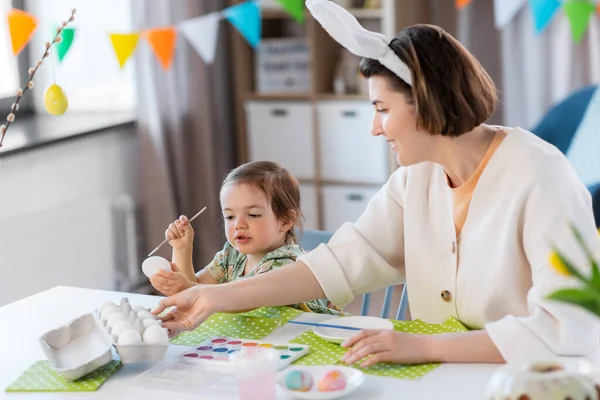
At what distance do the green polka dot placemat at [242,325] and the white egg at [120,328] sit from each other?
144mm

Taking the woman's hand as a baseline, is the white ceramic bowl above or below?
below

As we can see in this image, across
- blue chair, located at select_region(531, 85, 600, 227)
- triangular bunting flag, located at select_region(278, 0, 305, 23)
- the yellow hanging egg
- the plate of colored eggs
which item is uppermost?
triangular bunting flag, located at select_region(278, 0, 305, 23)

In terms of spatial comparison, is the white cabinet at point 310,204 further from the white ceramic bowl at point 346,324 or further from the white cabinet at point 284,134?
the white ceramic bowl at point 346,324

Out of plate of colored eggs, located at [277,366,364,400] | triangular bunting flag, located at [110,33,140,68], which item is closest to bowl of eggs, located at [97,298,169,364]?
plate of colored eggs, located at [277,366,364,400]

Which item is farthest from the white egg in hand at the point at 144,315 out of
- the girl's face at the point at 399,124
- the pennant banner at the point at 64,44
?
the pennant banner at the point at 64,44

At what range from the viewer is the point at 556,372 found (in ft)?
3.87

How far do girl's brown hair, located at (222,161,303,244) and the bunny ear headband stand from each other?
1.60 feet

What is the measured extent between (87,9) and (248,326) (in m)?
2.48

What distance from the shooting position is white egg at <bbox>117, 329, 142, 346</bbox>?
1.62 meters

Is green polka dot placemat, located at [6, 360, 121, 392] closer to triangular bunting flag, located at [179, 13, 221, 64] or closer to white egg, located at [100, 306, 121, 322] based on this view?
white egg, located at [100, 306, 121, 322]

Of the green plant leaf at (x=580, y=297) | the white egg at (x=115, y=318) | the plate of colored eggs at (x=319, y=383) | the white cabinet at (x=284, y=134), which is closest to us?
the green plant leaf at (x=580, y=297)

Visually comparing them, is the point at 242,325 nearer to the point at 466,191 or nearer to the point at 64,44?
the point at 466,191

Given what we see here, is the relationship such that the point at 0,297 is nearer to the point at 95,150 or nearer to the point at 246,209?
the point at 95,150

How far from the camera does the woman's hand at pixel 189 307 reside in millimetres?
1817
